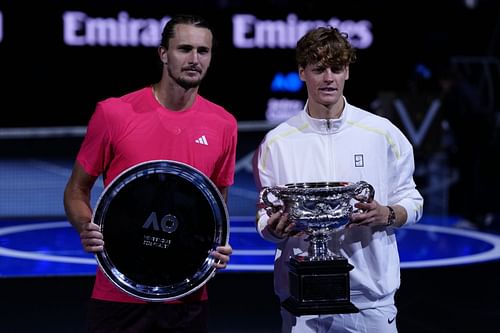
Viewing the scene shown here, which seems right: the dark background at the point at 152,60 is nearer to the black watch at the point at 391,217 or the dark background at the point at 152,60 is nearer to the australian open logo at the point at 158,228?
the australian open logo at the point at 158,228

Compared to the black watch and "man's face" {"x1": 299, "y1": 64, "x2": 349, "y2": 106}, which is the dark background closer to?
"man's face" {"x1": 299, "y1": 64, "x2": 349, "y2": 106}

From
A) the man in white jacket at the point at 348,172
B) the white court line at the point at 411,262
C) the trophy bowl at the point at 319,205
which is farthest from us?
the white court line at the point at 411,262

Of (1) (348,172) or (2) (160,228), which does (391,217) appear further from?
(2) (160,228)

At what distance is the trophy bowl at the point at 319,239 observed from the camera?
278 centimetres

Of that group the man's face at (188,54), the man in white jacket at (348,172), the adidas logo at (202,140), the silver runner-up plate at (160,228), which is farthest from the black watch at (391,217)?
the man's face at (188,54)

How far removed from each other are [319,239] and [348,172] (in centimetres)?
29

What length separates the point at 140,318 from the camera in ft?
9.68

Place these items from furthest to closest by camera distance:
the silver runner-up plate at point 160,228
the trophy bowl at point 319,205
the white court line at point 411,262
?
the white court line at point 411,262 < the silver runner-up plate at point 160,228 < the trophy bowl at point 319,205

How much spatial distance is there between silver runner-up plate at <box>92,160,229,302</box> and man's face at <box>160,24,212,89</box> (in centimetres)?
33

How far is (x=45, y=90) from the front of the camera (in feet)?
29.4

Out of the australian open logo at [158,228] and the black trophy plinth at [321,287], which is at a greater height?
the australian open logo at [158,228]

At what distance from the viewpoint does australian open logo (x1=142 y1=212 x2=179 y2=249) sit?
2.92m

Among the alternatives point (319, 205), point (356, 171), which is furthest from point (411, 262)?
point (319, 205)

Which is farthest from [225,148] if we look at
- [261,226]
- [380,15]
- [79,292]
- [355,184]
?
[380,15]
